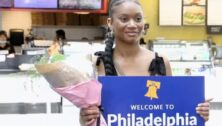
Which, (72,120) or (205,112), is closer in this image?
(205,112)

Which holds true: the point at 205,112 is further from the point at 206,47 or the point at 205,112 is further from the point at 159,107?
the point at 206,47

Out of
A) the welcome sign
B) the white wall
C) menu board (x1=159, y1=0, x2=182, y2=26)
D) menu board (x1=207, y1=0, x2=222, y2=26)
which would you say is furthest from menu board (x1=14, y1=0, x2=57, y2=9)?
the welcome sign

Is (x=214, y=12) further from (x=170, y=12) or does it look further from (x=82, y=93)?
(x=82, y=93)

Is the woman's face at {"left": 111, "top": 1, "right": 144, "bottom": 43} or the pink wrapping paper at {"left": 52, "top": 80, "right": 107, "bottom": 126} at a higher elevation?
the woman's face at {"left": 111, "top": 1, "right": 144, "bottom": 43}

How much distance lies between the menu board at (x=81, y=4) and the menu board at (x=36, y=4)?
146 mm

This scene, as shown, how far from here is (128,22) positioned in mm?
1727

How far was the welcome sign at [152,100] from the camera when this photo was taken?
1.67m

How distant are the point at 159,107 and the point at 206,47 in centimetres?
376

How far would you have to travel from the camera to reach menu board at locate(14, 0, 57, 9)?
23.7 ft

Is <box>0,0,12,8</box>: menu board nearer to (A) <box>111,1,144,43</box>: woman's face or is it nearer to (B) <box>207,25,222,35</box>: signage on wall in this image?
(B) <box>207,25,222,35</box>: signage on wall

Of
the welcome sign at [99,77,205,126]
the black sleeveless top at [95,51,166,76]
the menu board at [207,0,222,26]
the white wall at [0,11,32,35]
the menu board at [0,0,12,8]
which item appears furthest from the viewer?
the white wall at [0,11,32,35]

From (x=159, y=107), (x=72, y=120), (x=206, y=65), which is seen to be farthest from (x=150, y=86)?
(x=206, y=65)

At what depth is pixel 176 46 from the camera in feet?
17.4

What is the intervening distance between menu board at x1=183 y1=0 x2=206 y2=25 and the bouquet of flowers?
309 inches
